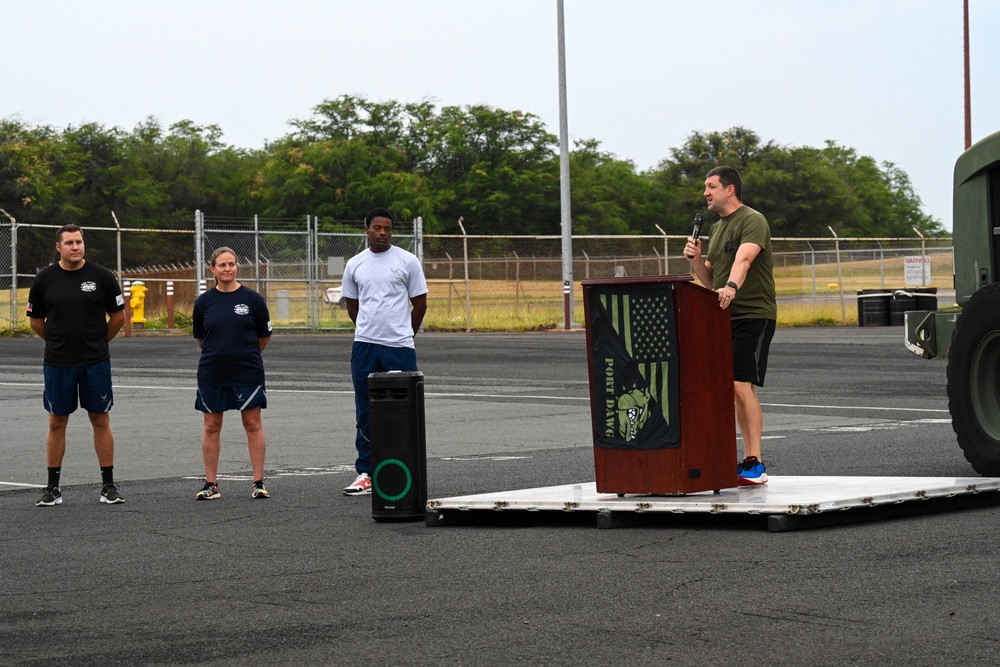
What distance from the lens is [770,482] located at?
919 cm

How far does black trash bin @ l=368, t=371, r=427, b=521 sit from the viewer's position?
9062mm

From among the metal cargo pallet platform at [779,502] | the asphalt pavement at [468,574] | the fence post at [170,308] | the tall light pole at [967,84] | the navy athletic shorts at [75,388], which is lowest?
the asphalt pavement at [468,574]

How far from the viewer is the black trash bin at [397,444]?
9.06m

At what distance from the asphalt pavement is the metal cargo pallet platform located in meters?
0.11

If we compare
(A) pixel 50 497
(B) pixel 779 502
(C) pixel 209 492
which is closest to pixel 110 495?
(A) pixel 50 497

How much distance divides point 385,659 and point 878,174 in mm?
113844

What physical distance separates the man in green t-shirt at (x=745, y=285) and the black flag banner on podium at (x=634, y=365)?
2.42 feet

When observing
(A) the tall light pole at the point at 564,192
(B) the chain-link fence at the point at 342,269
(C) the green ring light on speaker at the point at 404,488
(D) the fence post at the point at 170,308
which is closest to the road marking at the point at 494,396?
(C) the green ring light on speaker at the point at 404,488

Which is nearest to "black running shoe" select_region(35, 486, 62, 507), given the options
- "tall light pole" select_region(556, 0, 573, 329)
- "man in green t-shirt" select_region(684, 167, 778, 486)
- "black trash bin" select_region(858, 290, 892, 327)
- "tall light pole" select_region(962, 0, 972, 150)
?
"man in green t-shirt" select_region(684, 167, 778, 486)

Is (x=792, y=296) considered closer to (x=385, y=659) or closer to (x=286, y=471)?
(x=286, y=471)

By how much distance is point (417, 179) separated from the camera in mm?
83438

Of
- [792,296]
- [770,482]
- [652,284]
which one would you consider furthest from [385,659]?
[792,296]

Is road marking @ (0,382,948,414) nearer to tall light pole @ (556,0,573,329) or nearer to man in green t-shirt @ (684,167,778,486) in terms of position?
man in green t-shirt @ (684,167,778,486)

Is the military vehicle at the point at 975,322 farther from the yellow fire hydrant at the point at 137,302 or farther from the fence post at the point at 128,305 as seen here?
the yellow fire hydrant at the point at 137,302
